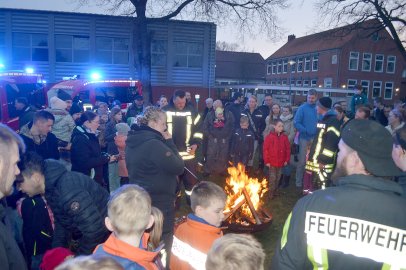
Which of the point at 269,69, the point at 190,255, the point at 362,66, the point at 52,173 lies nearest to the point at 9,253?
the point at 52,173

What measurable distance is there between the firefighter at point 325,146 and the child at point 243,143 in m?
2.04

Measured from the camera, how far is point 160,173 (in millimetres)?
3945

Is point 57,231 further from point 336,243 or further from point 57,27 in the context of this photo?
point 57,27

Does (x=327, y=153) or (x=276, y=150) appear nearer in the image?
(x=327, y=153)

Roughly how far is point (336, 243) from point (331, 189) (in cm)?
33

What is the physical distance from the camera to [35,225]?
327cm

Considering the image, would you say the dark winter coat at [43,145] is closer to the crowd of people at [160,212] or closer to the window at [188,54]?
the crowd of people at [160,212]

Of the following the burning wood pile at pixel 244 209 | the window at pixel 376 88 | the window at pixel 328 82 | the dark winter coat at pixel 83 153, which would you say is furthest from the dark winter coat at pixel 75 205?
the window at pixel 376 88

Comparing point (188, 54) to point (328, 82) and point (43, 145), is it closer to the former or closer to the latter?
point (43, 145)

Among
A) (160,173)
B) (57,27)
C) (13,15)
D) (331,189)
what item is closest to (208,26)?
(57,27)

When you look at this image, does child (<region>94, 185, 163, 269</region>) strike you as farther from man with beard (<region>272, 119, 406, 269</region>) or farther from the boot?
the boot

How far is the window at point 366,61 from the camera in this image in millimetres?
46125

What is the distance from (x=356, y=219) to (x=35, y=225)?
286 cm

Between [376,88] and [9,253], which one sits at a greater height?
[376,88]
